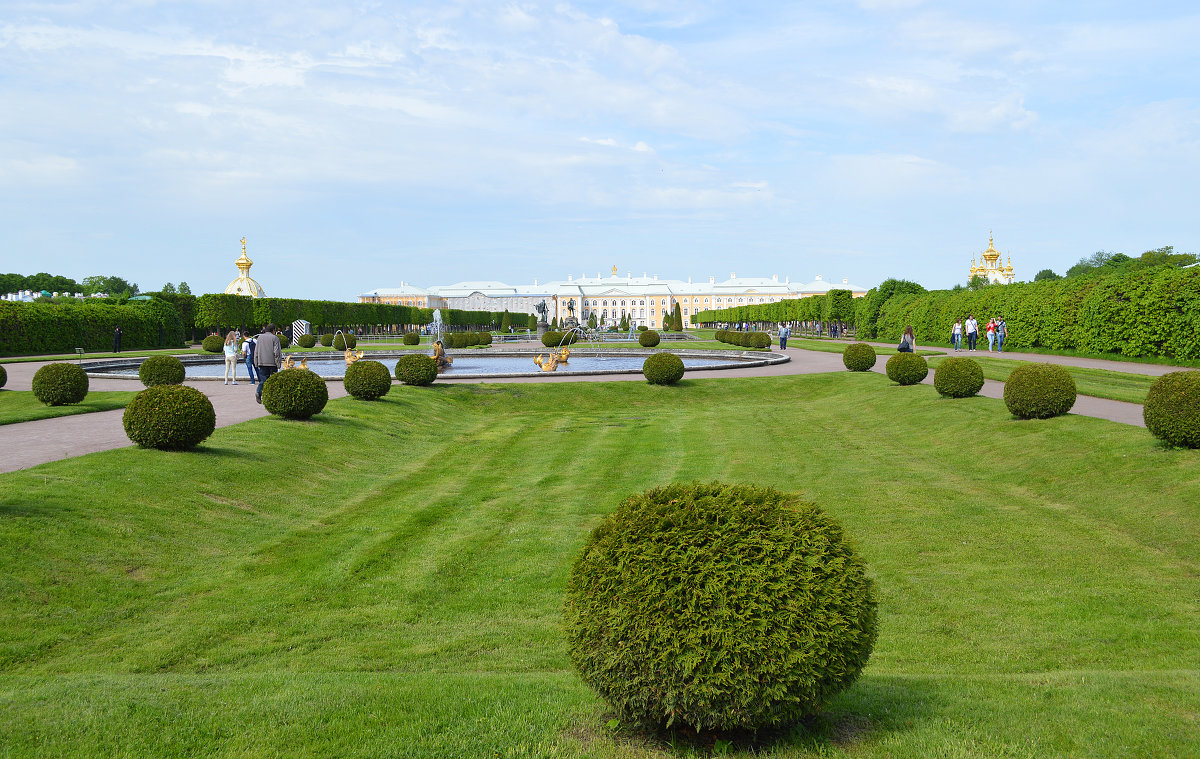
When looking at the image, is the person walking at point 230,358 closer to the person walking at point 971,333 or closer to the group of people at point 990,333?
the group of people at point 990,333

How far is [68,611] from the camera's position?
6633mm

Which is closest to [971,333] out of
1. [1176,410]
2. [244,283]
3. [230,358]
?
[1176,410]

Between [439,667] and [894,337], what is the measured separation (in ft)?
156

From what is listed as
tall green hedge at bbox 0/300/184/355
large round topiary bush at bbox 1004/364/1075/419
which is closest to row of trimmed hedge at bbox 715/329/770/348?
large round topiary bush at bbox 1004/364/1075/419

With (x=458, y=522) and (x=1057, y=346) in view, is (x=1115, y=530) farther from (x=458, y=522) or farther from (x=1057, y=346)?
(x=1057, y=346)

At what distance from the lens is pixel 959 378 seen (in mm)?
18016

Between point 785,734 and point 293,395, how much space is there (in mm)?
12986

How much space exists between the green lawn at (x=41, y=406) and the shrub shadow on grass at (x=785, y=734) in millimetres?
15090

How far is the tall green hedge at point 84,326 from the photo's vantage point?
3747 centimetres

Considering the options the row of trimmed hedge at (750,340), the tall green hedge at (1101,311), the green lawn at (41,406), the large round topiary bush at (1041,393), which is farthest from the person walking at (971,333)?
the green lawn at (41,406)

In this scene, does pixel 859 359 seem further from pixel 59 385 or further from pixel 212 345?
pixel 212 345

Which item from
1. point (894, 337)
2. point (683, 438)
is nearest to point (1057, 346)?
point (894, 337)

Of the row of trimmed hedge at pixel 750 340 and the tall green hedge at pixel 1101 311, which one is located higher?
the tall green hedge at pixel 1101 311

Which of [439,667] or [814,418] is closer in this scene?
[439,667]
